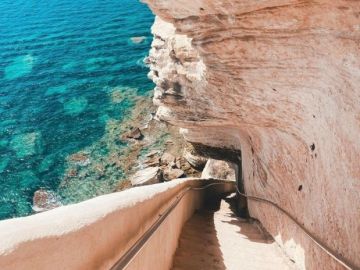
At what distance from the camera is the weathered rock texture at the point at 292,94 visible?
5.75m

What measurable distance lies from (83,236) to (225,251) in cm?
542

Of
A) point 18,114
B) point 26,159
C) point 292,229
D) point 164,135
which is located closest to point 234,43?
point 292,229

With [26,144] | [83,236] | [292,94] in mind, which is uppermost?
[292,94]

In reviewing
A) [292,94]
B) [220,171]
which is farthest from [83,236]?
[220,171]

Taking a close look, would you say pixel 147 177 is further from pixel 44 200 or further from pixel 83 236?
pixel 83 236

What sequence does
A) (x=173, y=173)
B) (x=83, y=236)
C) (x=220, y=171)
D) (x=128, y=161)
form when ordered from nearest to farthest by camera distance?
(x=83, y=236), (x=220, y=171), (x=173, y=173), (x=128, y=161)

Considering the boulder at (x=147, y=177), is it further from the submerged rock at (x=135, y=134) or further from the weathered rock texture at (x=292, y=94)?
the weathered rock texture at (x=292, y=94)

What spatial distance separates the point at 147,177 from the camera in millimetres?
26781

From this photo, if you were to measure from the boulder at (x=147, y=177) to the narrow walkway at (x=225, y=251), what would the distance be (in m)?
15.3

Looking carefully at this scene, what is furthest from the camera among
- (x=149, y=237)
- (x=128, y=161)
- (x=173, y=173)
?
(x=128, y=161)

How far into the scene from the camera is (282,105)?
8672 millimetres

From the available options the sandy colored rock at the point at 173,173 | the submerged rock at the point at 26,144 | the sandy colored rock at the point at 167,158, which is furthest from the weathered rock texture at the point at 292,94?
the submerged rock at the point at 26,144

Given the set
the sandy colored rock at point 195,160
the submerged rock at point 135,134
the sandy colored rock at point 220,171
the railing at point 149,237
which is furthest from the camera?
the submerged rock at point 135,134

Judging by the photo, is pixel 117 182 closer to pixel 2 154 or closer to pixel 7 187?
pixel 7 187
